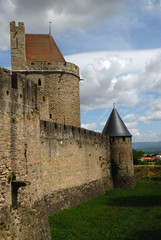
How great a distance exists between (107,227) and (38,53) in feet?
44.6

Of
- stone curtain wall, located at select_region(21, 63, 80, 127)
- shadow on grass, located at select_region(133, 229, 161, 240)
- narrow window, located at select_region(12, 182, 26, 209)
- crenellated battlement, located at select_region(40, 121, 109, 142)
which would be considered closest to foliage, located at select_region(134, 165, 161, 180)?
crenellated battlement, located at select_region(40, 121, 109, 142)

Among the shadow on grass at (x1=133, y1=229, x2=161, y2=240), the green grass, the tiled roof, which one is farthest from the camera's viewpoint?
the tiled roof

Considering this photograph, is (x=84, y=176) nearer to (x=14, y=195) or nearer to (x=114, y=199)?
(x=114, y=199)

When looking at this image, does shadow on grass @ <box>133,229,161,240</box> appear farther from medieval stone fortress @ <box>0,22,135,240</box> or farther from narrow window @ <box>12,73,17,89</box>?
narrow window @ <box>12,73,17,89</box>

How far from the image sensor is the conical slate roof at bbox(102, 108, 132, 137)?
22523 mm

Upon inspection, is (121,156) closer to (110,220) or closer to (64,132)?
(64,132)

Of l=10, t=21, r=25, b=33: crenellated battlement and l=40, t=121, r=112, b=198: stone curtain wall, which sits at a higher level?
l=10, t=21, r=25, b=33: crenellated battlement

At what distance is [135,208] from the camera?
571 inches

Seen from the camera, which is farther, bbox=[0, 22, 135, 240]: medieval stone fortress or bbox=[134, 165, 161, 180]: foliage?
bbox=[134, 165, 161, 180]: foliage

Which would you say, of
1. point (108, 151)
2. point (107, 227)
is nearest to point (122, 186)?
point (108, 151)

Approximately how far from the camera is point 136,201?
53.9ft

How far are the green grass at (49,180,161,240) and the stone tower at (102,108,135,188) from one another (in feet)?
15.9

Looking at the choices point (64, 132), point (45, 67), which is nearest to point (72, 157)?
point (64, 132)

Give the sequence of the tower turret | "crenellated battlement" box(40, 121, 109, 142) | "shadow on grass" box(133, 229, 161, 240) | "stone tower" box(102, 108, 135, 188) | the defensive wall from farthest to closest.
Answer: "stone tower" box(102, 108, 135, 188), the tower turret, "crenellated battlement" box(40, 121, 109, 142), "shadow on grass" box(133, 229, 161, 240), the defensive wall
